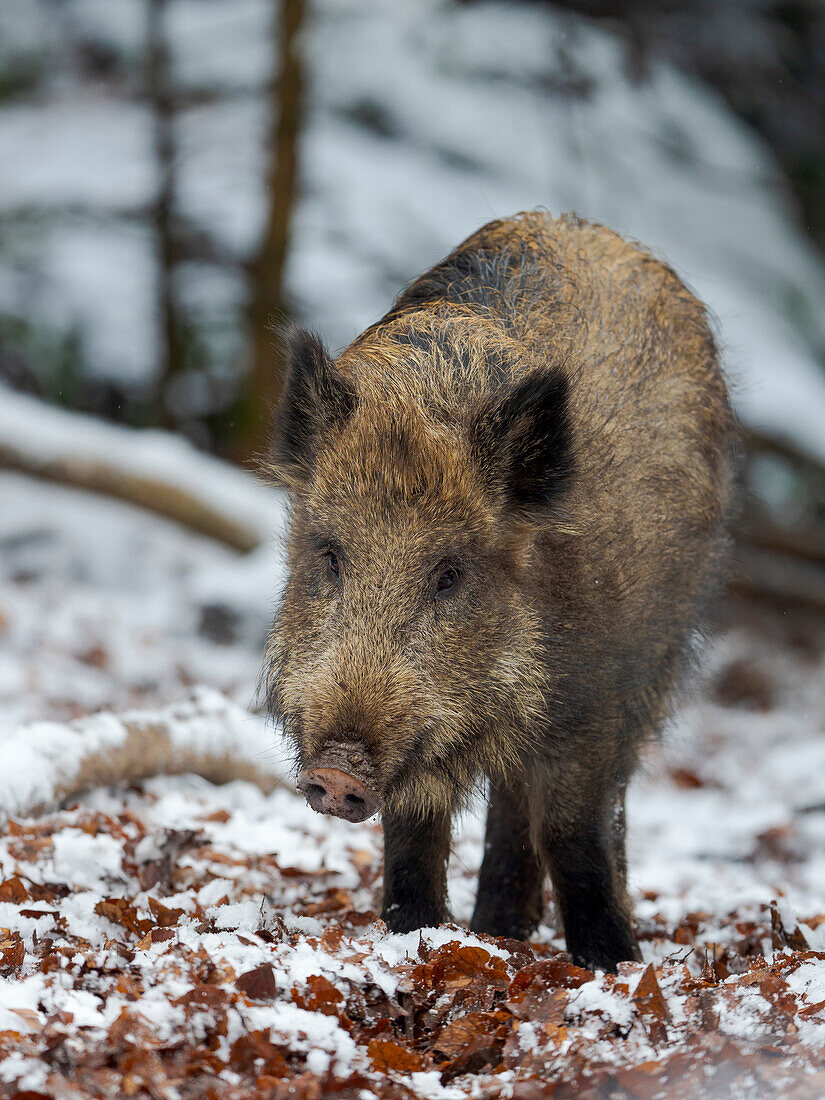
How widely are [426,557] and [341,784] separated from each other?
0.77m

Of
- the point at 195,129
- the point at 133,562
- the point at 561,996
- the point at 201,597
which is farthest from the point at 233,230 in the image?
the point at 561,996

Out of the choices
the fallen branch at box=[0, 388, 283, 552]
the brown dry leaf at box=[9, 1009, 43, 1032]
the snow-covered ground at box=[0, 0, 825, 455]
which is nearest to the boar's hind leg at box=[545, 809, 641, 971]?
the brown dry leaf at box=[9, 1009, 43, 1032]

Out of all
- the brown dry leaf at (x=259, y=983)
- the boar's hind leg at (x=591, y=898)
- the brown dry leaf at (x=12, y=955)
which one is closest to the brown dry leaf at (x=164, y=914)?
the brown dry leaf at (x=12, y=955)

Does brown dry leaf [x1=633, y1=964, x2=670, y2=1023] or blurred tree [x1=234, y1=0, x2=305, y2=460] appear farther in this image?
blurred tree [x1=234, y1=0, x2=305, y2=460]

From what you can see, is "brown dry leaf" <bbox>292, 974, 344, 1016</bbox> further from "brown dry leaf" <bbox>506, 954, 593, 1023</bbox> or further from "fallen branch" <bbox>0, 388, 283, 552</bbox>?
"fallen branch" <bbox>0, 388, 283, 552</bbox>

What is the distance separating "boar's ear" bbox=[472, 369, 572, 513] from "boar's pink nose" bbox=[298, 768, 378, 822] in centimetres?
106

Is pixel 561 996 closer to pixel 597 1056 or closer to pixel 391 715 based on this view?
pixel 597 1056

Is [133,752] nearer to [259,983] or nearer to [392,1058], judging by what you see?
[259,983]

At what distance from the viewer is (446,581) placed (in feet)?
11.6

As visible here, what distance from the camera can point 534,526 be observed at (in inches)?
145

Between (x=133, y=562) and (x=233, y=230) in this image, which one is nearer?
(x=133, y=562)

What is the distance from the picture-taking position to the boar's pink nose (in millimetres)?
3006

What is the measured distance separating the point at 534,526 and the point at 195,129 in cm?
985

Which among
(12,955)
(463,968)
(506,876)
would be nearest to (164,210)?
(506,876)
